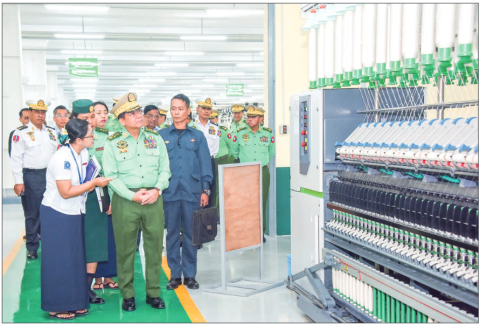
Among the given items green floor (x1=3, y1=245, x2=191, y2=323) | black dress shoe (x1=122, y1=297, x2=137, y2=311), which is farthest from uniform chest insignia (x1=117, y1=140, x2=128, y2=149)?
green floor (x1=3, y1=245, x2=191, y2=323)

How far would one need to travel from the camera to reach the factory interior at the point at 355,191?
129 inches

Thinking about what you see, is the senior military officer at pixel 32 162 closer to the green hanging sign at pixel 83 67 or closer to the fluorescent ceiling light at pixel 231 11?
the fluorescent ceiling light at pixel 231 11

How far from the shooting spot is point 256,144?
8.07 metres

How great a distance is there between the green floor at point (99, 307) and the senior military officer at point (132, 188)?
15cm

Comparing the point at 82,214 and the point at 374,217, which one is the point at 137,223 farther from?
the point at 374,217

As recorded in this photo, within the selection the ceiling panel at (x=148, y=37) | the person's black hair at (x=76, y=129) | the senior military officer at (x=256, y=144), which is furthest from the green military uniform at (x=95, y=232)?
the ceiling panel at (x=148, y=37)

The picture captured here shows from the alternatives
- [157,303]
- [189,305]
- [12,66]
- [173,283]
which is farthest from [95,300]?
[12,66]

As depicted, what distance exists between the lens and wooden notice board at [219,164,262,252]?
221 inches

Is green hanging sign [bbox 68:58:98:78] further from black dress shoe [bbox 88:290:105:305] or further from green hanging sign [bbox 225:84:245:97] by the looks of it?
black dress shoe [bbox 88:290:105:305]

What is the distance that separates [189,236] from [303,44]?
3.81m

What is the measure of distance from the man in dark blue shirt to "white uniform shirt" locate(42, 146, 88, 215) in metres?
1.17

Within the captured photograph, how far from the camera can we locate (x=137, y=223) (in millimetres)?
4898

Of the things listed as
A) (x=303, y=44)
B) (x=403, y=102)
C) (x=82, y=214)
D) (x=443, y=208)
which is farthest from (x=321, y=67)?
(x=303, y=44)

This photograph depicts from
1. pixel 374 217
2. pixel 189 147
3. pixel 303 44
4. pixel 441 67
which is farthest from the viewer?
pixel 303 44
